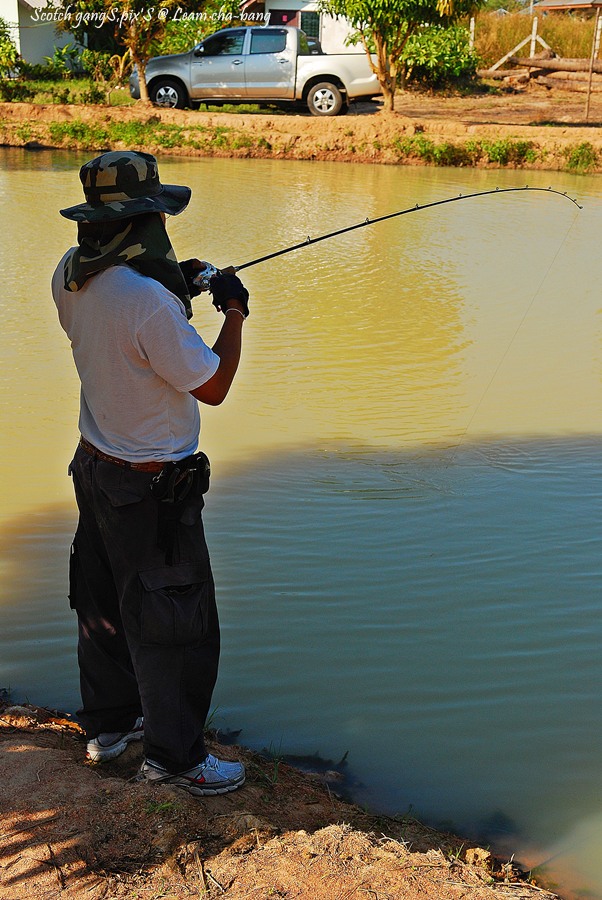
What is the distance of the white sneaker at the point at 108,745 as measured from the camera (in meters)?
2.84

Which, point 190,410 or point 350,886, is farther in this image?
point 190,410

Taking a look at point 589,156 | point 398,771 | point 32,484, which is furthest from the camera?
point 589,156

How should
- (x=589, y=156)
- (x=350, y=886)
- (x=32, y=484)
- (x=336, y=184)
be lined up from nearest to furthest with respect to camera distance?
(x=350, y=886) < (x=32, y=484) < (x=336, y=184) < (x=589, y=156)

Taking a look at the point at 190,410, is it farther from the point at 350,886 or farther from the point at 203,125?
the point at 203,125

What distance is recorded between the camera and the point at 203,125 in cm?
1848

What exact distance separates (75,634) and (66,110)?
17.7 m

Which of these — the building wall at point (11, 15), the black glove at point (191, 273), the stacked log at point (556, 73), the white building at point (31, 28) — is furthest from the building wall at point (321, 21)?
the black glove at point (191, 273)

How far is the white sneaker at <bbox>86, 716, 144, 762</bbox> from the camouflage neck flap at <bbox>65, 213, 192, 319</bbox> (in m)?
1.29

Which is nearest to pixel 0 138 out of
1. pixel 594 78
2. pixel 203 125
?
pixel 203 125

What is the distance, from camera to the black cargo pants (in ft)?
8.30

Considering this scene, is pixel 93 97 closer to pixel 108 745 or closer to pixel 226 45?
pixel 226 45

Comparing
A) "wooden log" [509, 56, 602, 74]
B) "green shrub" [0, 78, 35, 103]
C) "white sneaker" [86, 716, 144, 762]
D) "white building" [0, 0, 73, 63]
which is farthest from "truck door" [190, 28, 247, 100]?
"white sneaker" [86, 716, 144, 762]

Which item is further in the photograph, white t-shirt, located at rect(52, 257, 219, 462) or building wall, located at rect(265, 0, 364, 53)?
building wall, located at rect(265, 0, 364, 53)

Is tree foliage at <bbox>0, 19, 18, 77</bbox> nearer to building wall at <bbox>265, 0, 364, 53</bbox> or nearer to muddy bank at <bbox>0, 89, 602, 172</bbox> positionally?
muddy bank at <bbox>0, 89, 602, 172</bbox>
